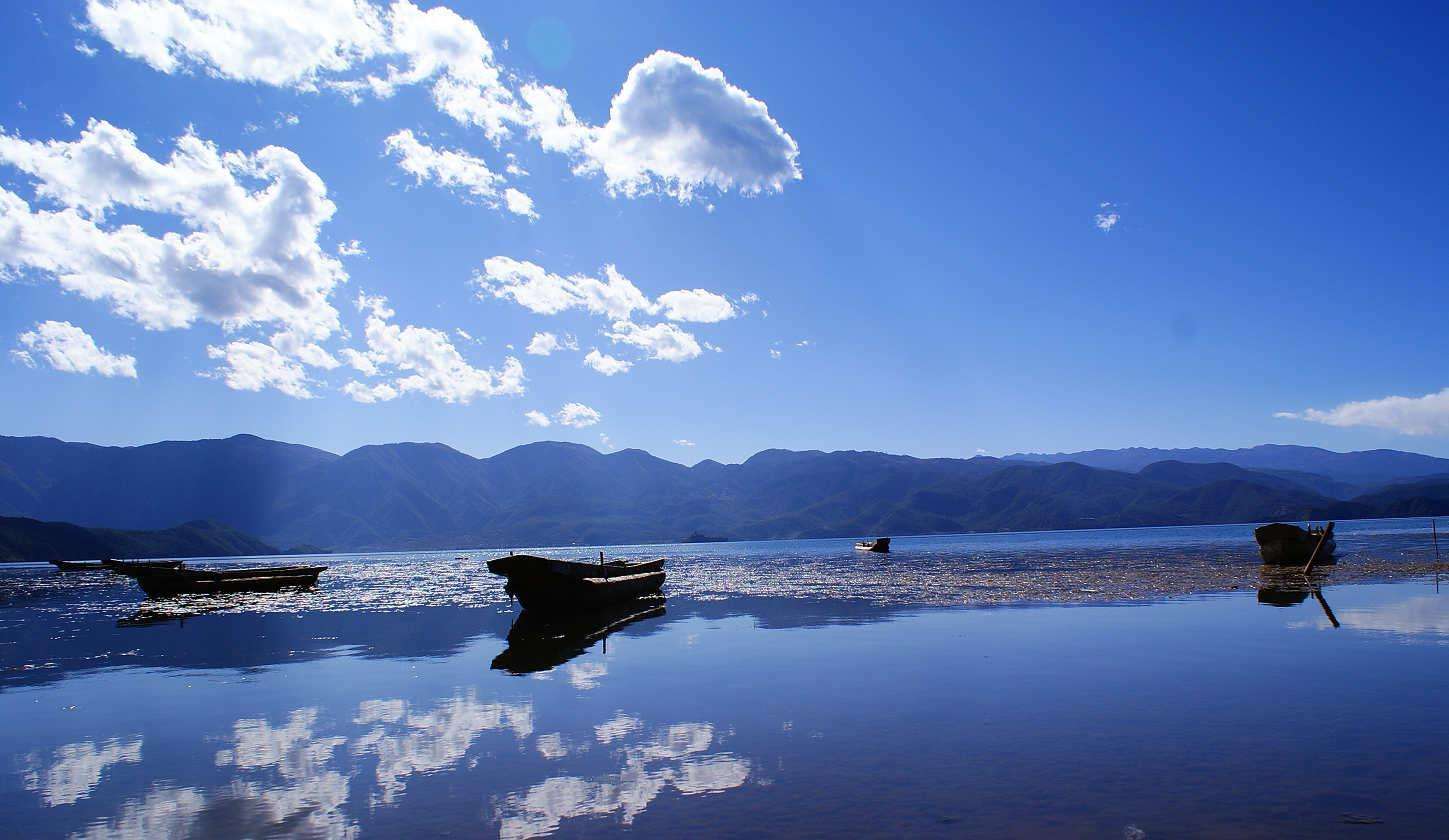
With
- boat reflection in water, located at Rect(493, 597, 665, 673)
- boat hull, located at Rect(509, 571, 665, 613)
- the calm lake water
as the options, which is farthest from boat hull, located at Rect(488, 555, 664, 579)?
the calm lake water

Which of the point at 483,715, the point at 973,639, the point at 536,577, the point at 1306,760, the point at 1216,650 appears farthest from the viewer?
the point at 536,577

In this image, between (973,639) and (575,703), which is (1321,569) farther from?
(575,703)

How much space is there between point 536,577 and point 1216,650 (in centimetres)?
3267

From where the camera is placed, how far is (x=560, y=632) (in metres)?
37.7

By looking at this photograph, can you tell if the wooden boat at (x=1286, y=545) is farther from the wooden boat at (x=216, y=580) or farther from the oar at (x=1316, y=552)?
the wooden boat at (x=216, y=580)

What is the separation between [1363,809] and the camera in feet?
35.2

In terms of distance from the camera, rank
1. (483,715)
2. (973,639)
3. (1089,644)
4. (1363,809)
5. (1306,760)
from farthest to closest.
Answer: (973,639) < (1089,644) < (483,715) < (1306,760) < (1363,809)

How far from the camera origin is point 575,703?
789 inches

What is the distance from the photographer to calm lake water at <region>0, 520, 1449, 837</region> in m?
11.4

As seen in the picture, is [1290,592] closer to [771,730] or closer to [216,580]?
[771,730]

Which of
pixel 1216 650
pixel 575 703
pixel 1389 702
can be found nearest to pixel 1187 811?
pixel 1389 702

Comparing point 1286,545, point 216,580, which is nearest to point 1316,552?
point 1286,545

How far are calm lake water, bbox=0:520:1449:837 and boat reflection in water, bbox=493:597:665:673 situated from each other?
0.39m

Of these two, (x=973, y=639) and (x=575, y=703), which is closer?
(x=575, y=703)
